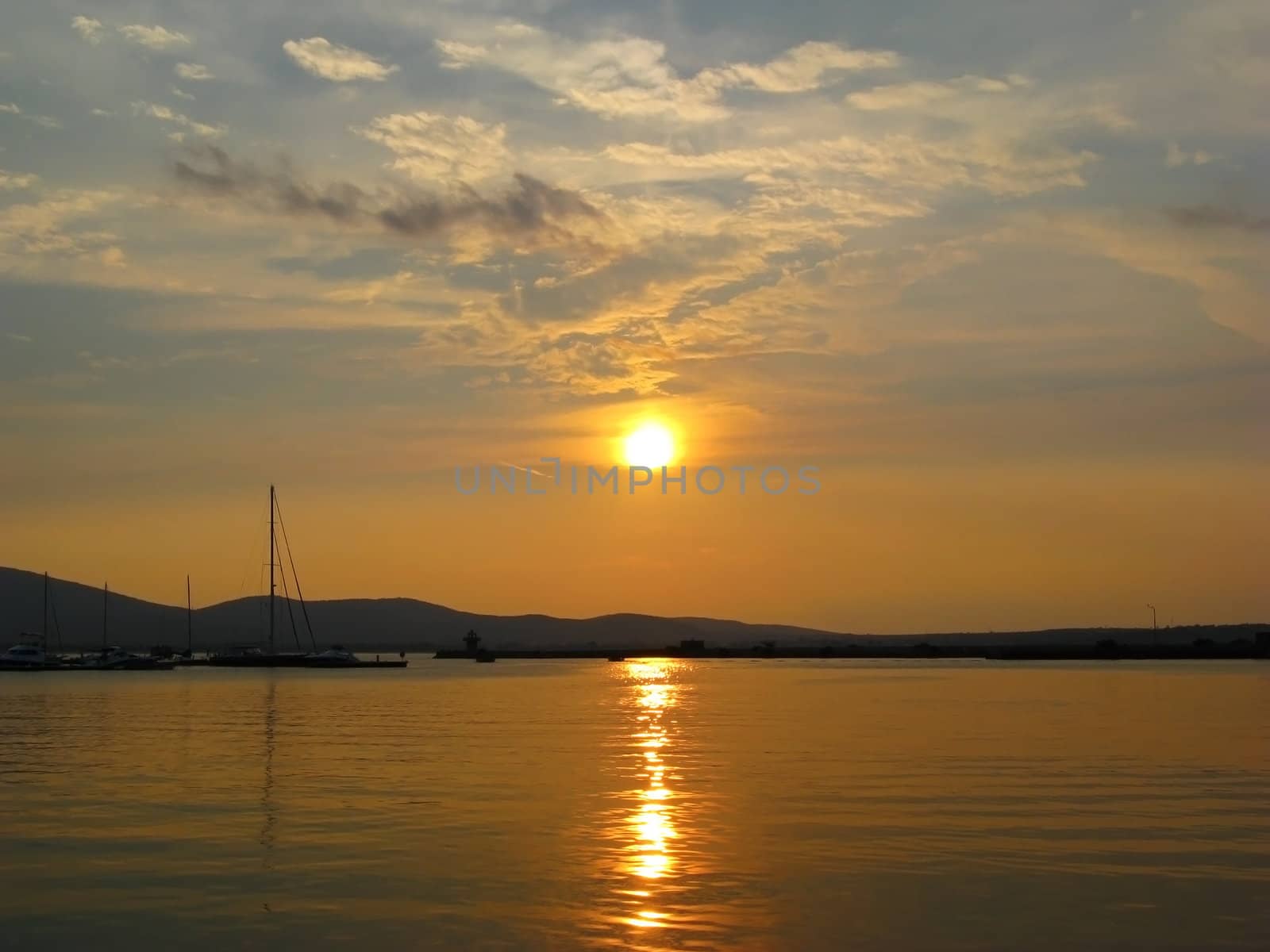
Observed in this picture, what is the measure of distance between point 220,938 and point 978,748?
32.2 meters

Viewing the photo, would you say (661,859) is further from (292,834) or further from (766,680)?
(766,680)

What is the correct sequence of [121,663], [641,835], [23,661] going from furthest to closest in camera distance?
1. [121,663]
2. [23,661]
3. [641,835]

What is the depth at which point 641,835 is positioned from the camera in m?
26.9

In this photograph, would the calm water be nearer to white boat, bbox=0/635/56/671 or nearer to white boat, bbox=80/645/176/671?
white boat, bbox=0/635/56/671

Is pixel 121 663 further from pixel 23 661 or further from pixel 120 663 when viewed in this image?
pixel 23 661

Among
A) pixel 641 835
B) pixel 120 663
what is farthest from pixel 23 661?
pixel 641 835

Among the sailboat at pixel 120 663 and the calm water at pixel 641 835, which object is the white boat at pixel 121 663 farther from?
the calm water at pixel 641 835

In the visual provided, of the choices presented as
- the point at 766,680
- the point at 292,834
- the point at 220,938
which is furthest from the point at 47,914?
the point at 766,680

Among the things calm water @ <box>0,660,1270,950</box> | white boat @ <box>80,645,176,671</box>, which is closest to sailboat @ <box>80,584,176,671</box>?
white boat @ <box>80,645,176,671</box>

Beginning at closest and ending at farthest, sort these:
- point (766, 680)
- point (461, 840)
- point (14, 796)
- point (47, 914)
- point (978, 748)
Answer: point (47, 914), point (461, 840), point (14, 796), point (978, 748), point (766, 680)

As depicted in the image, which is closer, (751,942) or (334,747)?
(751,942)

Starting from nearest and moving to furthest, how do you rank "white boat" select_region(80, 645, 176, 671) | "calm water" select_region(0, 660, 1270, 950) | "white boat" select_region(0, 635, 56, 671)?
"calm water" select_region(0, 660, 1270, 950) → "white boat" select_region(0, 635, 56, 671) → "white boat" select_region(80, 645, 176, 671)

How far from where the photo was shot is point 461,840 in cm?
2653

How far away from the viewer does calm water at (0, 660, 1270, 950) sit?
19.4m
